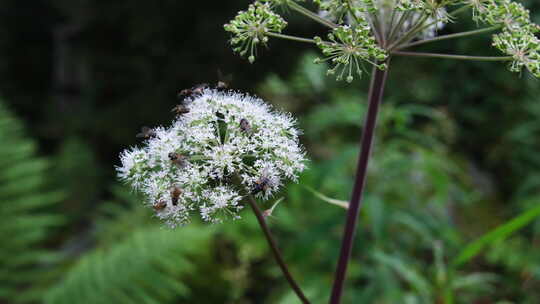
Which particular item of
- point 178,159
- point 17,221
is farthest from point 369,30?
point 17,221

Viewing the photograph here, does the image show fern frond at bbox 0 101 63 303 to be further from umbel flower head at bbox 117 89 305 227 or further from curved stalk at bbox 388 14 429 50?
curved stalk at bbox 388 14 429 50

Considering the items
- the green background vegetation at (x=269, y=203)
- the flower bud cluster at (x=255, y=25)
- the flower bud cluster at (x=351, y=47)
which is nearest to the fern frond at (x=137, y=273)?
the green background vegetation at (x=269, y=203)

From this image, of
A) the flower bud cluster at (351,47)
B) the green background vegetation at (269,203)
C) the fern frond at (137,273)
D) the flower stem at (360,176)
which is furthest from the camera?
the fern frond at (137,273)

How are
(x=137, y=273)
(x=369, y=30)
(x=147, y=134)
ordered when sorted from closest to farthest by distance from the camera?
(x=369, y=30) → (x=147, y=134) → (x=137, y=273)

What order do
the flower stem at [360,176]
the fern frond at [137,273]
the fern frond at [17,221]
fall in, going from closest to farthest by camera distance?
the flower stem at [360,176] → the fern frond at [137,273] → the fern frond at [17,221]

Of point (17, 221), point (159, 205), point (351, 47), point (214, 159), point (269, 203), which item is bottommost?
point (159, 205)

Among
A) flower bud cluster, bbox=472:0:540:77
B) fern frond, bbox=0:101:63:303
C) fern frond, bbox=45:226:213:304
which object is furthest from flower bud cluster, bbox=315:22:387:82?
fern frond, bbox=0:101:63:303

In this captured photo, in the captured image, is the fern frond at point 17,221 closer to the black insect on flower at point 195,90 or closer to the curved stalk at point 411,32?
the black insect on flower at point 195,90

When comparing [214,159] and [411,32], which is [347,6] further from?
[214,159]
